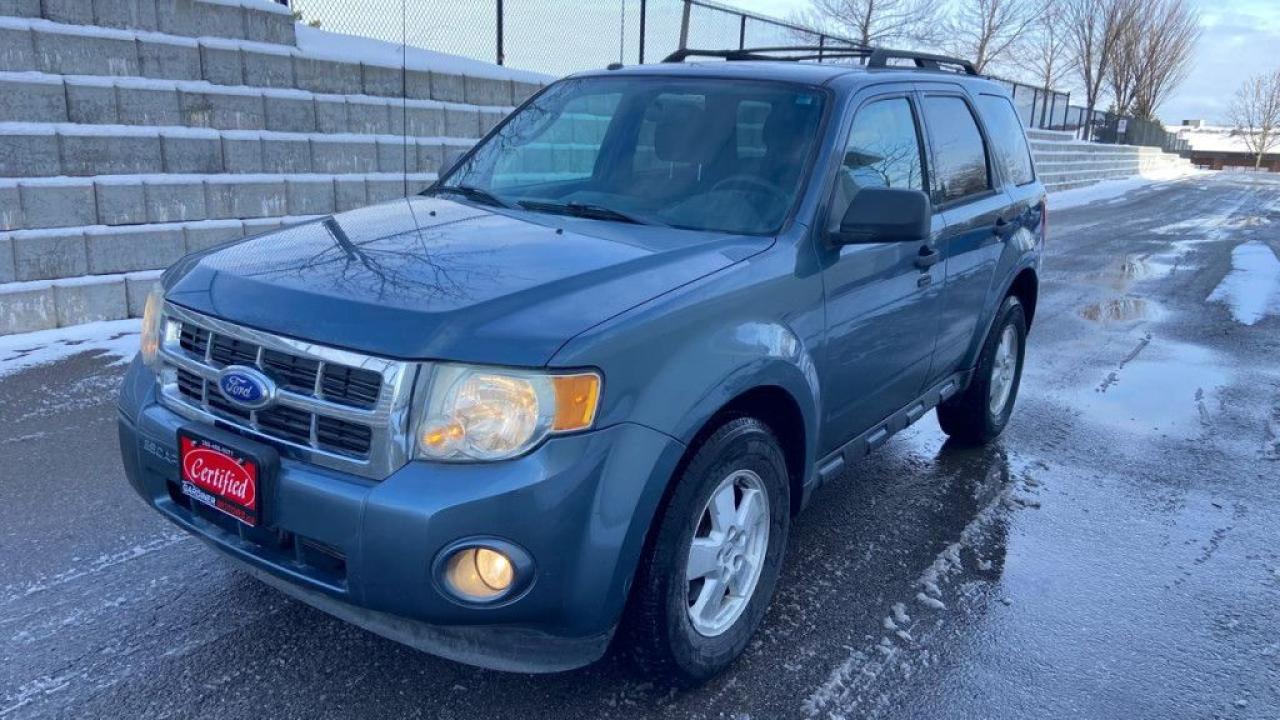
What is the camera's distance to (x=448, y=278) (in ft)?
8.46

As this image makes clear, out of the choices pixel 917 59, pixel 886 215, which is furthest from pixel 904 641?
pixel 917 59

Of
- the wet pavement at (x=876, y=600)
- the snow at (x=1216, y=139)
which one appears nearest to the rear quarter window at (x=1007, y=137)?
the wet pavement at (x=876, y=600)

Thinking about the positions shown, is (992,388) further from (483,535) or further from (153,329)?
(153,329)

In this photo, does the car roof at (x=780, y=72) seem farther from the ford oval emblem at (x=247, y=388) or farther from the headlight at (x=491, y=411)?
the ford oval emblem at (x=247, y=388)

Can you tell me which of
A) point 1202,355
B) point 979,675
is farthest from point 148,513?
point 1202,355

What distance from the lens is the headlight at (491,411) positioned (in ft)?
7.41

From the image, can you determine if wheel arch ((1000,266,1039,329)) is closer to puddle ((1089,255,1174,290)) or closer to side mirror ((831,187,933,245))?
side mirror ((831,187,933,245))

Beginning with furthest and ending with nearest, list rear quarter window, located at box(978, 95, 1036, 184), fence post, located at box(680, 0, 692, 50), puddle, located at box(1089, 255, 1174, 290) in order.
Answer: fence post, located at box(680, 0, 692, 50) → puddle, located at box(1089, 255, 1174, 290) → rear quarter window, located at box(978, 95, 1036, 184)

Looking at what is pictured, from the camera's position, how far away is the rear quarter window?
4.87 meters

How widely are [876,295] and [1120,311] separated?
688 cm

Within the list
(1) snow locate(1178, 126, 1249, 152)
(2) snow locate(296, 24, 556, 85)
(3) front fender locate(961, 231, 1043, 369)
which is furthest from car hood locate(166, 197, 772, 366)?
(1) snow locate(1178, 126, 1249, 152)

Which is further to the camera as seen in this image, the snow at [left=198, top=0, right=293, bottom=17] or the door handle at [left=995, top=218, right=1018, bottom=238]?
the snow at [left=198, top=0, right=293, bottom=17]

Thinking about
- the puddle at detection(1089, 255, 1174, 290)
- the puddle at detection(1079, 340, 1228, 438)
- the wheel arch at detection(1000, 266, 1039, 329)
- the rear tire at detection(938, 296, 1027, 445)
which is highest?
the wheel arch at detection(1000, 266, 1039, 329)

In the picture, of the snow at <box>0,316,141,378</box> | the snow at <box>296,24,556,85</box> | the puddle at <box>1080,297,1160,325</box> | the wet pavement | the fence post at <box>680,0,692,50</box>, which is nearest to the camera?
the wet pavement
